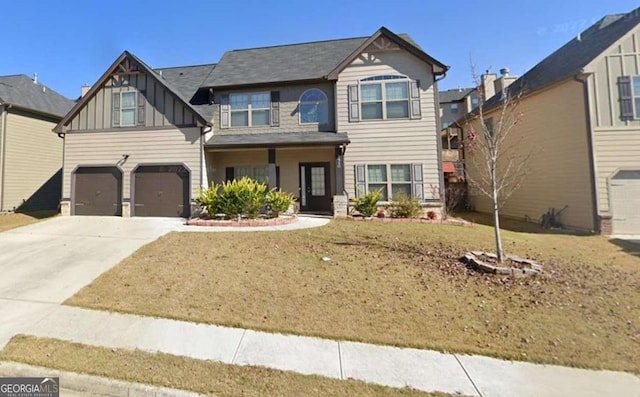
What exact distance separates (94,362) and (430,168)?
41.7 ft

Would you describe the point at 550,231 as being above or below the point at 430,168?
below

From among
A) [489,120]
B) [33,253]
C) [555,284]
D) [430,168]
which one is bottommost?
[555,284]

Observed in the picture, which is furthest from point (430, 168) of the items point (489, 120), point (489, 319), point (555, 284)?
point (489, 319)

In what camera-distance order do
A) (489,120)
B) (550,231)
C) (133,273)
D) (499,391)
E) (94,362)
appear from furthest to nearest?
(489,120) < (550,231) < (133,273) < (94,362) < (499,391)

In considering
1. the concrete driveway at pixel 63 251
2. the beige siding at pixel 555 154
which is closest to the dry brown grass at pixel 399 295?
the concrete driveway at pixel 63 251

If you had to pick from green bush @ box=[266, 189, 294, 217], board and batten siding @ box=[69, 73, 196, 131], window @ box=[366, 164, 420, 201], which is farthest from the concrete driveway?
window @ box=[366, 164, 420, 201]

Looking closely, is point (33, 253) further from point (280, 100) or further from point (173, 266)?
point (280, 100)

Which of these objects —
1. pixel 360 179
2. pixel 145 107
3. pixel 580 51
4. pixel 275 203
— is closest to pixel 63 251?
pixel 275 203

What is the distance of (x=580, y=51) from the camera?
13.2 meters

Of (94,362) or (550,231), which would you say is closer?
(94,362)

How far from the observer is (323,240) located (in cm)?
877

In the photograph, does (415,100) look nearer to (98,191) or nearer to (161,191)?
(161,191)

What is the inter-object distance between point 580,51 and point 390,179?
9.63 m

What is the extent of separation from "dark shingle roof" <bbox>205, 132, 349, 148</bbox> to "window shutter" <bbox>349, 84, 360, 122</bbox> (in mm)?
959
